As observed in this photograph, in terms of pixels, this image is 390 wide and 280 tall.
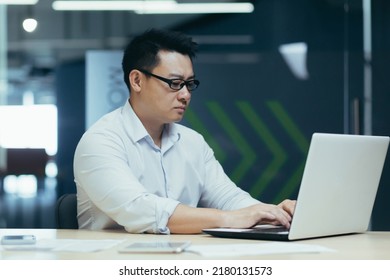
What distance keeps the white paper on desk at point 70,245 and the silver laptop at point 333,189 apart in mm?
421

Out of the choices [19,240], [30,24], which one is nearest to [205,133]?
[30,24]

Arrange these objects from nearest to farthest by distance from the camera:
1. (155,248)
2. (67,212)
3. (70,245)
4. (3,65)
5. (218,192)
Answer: (155,248) < (70,245) < (67,212) < (218,192) < (3,65)

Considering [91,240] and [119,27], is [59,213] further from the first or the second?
[119,27]

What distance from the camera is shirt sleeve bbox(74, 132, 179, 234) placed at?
115 inches

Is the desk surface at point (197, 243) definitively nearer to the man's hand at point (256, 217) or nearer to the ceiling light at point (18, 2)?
the man's hand at point (256, 217)

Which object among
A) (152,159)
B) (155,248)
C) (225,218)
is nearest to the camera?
(155,248)

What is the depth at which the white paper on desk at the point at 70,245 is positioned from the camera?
7.73 ft

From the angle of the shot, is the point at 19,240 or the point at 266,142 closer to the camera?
the point at 19,240

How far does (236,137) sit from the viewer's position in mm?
5672

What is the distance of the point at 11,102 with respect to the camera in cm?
554

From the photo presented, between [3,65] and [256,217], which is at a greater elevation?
[3,65]

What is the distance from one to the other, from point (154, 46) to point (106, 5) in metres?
2.23

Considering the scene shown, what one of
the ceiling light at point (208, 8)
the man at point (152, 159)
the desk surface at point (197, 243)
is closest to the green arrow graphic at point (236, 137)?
the ceiling light at point (208, 8)

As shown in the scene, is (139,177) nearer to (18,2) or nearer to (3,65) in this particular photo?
(3,65)
